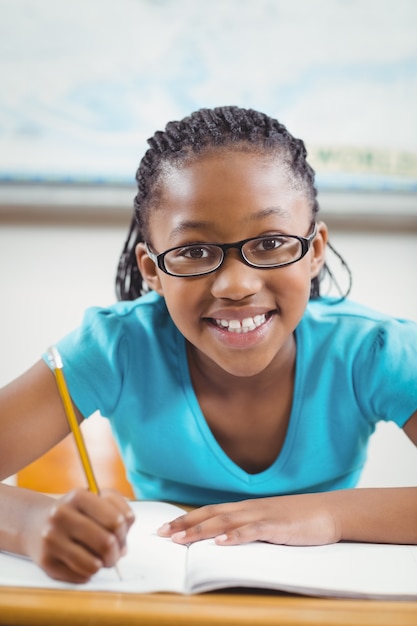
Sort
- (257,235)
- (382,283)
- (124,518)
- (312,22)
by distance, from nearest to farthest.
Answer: (124,518) < (257,235) < (312,22) < (382,283)

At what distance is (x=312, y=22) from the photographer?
154 cm

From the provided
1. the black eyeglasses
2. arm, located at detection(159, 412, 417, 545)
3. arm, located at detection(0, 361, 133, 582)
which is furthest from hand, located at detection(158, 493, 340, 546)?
the black eyeglasses

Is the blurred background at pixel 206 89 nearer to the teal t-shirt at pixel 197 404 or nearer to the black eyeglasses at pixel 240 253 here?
the teal t-shirt at pixel 197 404

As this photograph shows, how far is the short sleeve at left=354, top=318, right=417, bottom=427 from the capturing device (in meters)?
0.91

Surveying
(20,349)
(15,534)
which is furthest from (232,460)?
(20,349)

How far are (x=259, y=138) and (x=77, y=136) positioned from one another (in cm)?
76

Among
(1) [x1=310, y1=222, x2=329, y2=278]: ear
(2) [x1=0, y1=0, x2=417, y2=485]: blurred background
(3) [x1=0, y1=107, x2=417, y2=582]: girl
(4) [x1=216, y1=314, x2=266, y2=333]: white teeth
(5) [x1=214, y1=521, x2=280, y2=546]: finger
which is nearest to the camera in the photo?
(5) [x1=214, y1=521, x2=280, y2=546]: finger

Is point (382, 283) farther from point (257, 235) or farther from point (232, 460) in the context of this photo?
point (257, 235)

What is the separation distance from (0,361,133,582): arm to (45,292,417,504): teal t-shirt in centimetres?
5

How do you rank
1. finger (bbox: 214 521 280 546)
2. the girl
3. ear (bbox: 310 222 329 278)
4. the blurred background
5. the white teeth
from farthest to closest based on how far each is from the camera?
1. the blurred background
2. ear (bbox: 310 222 329 278)
3. the white teeth
4. the girl
5. finger (bbox: 214 521 280 546)

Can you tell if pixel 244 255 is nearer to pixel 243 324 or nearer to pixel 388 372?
pixel 243 324

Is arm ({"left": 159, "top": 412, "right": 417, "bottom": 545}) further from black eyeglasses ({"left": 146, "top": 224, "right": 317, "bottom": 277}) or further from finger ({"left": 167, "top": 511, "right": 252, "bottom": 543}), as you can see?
black eyeglasses ({"left": 146, "top": 224, "right": 317, "bottom": 277})

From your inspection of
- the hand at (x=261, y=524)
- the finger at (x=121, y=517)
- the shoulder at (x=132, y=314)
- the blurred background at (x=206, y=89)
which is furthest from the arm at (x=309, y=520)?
the blurred background at (x=206, y=89)

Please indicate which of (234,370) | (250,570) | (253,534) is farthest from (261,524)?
(234,370)
